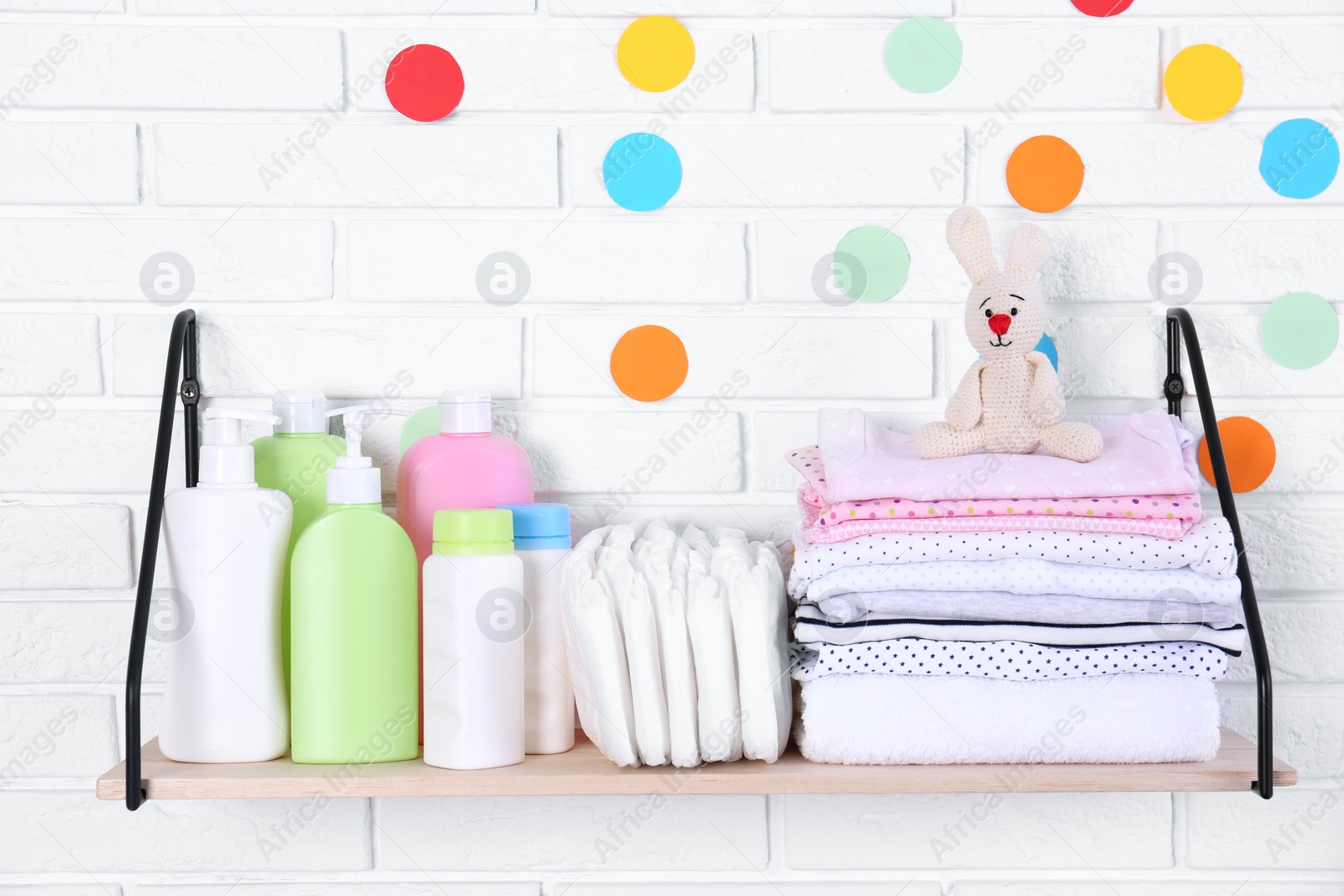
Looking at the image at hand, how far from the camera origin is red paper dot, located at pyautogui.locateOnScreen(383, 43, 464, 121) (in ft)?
2.85

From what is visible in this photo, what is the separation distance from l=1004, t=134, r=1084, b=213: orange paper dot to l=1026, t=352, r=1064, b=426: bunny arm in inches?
7.1

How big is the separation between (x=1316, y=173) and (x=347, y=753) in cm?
87

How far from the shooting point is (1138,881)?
0.88m

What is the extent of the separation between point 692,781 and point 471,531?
22cm

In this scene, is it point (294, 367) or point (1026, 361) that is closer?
point (1026, 361)

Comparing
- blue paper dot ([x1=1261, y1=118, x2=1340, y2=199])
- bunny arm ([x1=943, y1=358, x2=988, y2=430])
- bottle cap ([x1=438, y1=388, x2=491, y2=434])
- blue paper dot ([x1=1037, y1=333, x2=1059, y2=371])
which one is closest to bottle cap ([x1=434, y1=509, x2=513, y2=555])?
bottle cap ([x1=438, y1=388, x2=491, y2=434])

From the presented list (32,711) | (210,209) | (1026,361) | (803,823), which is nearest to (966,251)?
(1026,361)

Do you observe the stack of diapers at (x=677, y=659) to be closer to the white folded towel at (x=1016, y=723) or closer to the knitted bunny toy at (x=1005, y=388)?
the white folded towel at (x=1016, y=723)

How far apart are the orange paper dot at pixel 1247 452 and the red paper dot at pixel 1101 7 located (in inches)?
13.6

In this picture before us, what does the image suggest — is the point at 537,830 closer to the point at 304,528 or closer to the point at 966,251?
the point at 304,528

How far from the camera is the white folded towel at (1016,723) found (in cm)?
70

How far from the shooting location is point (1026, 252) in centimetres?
78

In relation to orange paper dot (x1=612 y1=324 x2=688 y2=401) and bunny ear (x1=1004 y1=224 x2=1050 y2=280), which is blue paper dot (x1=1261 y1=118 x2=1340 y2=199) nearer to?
bunny ear (x1=1004 y1=224 x2=1050 y2=280)

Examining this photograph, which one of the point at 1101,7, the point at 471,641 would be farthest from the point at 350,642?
the point at 1101,7
